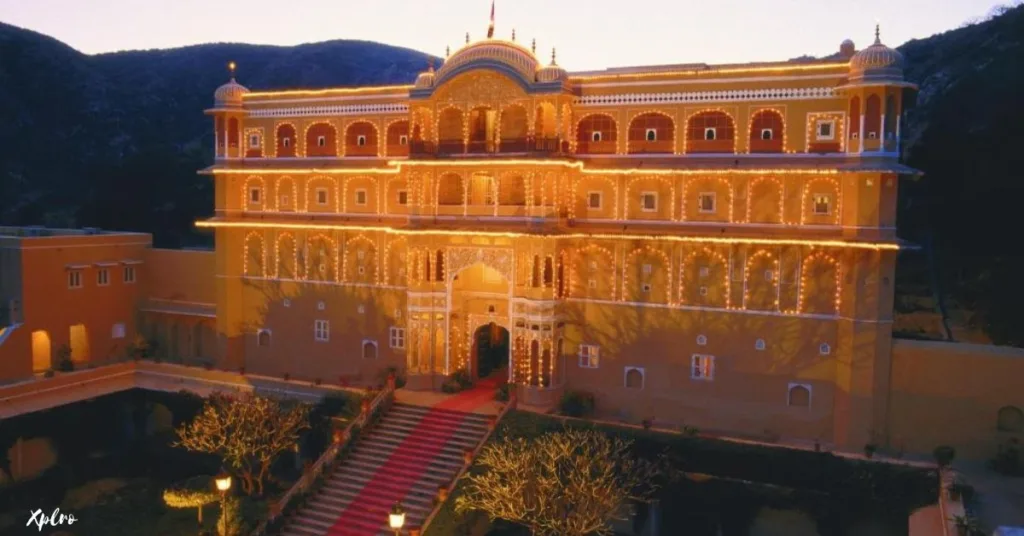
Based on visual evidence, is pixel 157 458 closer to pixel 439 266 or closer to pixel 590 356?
pixel 439 266

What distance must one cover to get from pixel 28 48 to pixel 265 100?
57422mm

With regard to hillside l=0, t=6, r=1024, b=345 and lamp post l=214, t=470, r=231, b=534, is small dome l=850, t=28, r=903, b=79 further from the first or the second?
lamp post l=214, t=470, r=231, b=534

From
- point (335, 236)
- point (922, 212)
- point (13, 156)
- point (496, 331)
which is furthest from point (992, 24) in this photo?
point (13, 156)

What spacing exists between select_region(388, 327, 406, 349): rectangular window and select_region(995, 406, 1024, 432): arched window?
19.1 m

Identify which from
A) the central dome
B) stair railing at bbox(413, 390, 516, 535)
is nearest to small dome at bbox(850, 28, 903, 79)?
the central dome

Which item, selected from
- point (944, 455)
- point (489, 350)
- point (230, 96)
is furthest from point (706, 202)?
point (230, 96)

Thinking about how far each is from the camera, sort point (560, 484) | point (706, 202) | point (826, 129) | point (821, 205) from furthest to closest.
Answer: point (706, 202) → point (821, 205) → point (826, 129) → point (560, 484)

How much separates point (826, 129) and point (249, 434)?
1907 cm

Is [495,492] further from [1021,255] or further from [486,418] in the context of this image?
[1021,255]

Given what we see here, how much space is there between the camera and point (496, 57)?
1055 inches

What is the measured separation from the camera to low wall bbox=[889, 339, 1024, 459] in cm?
2264

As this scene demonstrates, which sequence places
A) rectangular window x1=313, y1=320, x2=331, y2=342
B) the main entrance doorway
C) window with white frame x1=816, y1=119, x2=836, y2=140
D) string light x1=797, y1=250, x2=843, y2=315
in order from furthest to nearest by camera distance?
1. rectangular window x1=313, y1=320, x2=331, y2=342
2. the main entrance doorway
3. window with white frame x1=816, y1=119, x2=836, y2=140
4. string light x1=797, y1=250, x2=843, y2=315

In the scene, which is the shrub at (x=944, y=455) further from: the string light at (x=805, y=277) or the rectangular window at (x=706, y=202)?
the rectangular window at (x=706, y=202)

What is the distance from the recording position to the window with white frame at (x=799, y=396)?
24.5 meters
